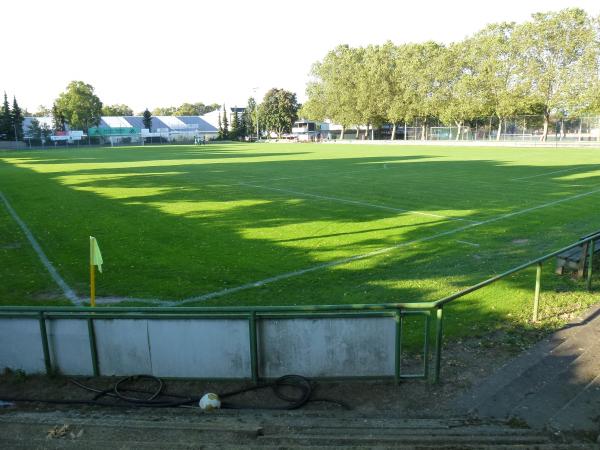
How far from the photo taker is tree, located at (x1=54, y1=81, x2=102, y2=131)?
375 feet

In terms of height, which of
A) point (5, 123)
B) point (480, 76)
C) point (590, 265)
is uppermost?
point (480, 76)

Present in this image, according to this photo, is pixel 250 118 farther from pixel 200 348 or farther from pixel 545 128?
pixel 200 348

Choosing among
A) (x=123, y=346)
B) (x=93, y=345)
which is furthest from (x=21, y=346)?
(x=123, y=346)

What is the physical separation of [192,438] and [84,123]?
125 m

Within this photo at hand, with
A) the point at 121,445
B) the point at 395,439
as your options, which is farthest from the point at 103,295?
the point at 395,439

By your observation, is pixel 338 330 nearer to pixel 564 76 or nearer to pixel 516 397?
pixel 516 397

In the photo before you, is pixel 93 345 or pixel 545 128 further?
pixel 545 128

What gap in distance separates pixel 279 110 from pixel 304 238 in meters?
115

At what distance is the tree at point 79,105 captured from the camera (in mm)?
114188

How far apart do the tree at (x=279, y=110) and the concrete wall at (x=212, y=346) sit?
122250 mm

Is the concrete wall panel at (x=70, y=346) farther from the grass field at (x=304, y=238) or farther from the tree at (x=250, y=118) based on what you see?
the tree at (x=250, y=118)

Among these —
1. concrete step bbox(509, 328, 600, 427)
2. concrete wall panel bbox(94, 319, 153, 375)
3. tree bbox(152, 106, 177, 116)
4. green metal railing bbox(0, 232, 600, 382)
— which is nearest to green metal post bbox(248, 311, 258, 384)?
green metal railing bbox(0, 232, 600, 382)

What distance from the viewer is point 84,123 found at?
383 feet

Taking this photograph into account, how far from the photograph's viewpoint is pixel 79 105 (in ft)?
375
